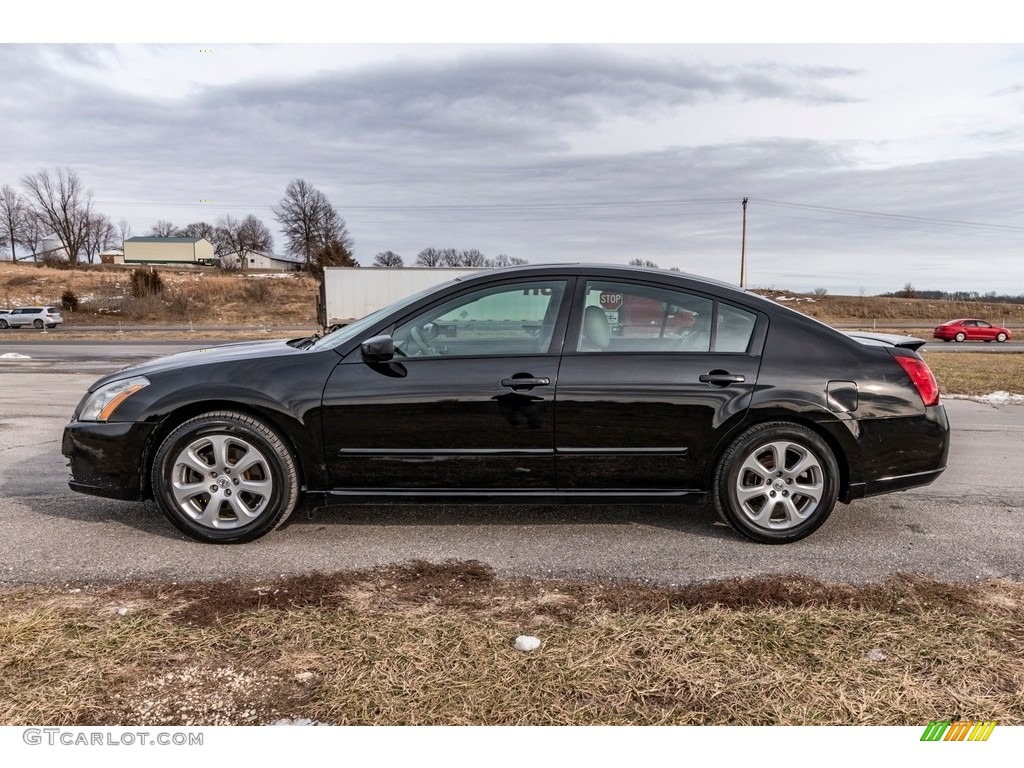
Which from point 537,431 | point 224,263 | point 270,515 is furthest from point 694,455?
A: point 224,263

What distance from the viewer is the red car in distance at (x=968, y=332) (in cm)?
3253

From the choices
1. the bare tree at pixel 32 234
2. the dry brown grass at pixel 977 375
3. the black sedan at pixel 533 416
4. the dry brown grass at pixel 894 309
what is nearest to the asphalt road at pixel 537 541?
the black sedan at pixel 533 416

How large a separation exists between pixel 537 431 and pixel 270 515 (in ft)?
5.15

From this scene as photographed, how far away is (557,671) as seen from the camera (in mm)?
2486

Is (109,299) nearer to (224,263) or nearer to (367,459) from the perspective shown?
(224,263)

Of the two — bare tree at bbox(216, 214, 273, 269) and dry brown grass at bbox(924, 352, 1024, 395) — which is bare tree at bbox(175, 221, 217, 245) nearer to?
bare tree at bbox(216, 214, 273, 269)

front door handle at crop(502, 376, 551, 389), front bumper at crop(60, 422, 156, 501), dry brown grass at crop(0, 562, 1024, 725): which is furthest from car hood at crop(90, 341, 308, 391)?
dry brown grass at crop(0, 562, 1024, 725)

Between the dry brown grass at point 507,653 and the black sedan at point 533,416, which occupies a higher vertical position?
the black sedan at point 533,416

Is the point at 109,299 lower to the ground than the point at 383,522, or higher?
higher

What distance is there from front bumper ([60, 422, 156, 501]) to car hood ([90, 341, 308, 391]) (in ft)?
1.03

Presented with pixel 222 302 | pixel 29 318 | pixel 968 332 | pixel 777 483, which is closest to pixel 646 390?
pixel 777 483

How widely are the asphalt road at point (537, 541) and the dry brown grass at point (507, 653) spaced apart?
0.74 ft

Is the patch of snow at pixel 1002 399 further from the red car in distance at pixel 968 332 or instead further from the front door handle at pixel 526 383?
the red car in distance at pixel 968 332

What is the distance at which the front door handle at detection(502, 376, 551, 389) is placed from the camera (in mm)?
3828
